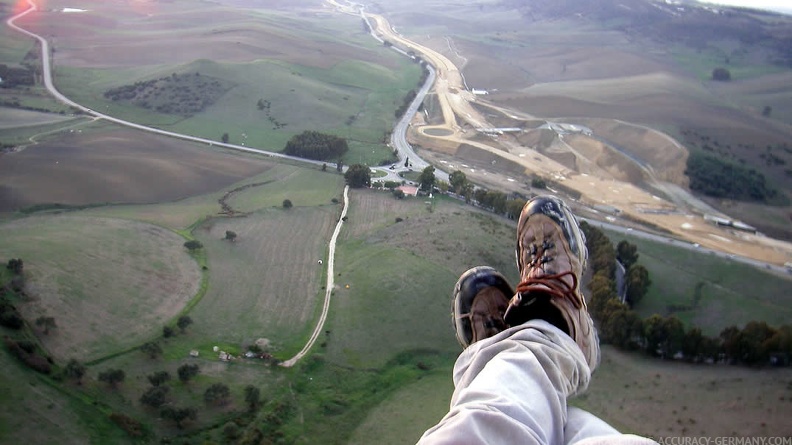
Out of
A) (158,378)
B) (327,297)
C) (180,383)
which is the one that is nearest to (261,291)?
(327,297)

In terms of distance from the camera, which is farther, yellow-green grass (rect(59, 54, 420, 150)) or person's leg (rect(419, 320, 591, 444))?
yellow-green grass (rect(59, 54, 420, 150))

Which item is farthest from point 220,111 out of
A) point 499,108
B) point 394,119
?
point 499,108

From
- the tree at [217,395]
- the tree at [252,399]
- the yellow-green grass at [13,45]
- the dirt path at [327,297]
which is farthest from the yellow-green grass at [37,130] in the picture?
the tree at [252,399]

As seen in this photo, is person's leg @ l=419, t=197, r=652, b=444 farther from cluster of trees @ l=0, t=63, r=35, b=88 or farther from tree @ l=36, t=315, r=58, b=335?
cluster of trees @ l=0, t=63, r=35, b=88

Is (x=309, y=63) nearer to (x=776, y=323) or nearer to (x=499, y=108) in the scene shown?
(x=499, y=108)

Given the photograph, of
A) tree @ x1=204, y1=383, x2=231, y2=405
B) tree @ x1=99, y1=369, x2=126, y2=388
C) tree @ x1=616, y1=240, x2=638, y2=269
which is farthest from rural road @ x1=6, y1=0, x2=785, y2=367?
tree @ x1=616, y1=240, x2=638, y2=269

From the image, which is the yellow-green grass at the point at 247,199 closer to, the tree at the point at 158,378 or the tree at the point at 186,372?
the tree at the point at 186,372

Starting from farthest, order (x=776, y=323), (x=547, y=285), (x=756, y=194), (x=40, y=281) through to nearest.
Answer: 1. (x=756, y=194)
2. (x=776, y=323)
3. (x=40, y=281)
4. (x=547, y=285)

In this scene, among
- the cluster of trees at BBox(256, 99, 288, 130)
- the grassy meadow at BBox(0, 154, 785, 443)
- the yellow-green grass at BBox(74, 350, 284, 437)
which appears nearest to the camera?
the yellow-green grass at BBox(74, 350, 284, 437)
